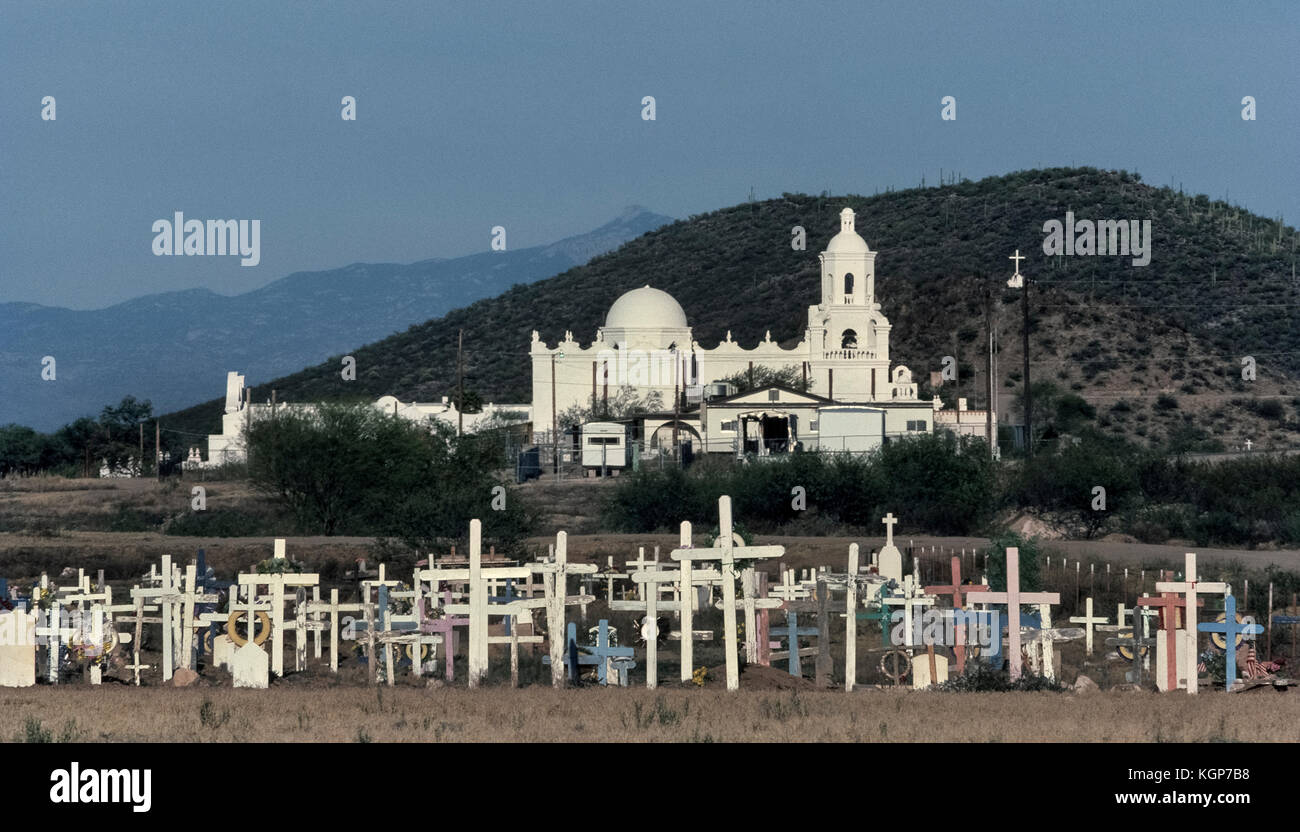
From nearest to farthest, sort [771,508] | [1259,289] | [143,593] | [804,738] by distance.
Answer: [804,738], [143,593], [771,508], [1259,289]

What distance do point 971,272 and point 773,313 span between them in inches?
572

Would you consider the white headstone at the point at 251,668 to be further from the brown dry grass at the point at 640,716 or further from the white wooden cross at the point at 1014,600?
the white wooden cross at the point at 1014,600

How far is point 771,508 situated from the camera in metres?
53.8

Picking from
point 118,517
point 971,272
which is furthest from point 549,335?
point 118,517

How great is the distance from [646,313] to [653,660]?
66.0m

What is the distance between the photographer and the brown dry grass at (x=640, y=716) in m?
16.8

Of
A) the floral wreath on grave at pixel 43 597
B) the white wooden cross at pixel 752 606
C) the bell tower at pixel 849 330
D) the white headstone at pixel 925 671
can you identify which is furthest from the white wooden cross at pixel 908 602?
the bell tower at pixel 849 330

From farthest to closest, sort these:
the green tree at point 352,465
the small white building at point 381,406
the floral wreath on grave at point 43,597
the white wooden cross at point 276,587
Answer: the small white building at point 381,406
the green tree at point 352,465
the floral wreath on grave at point 43,597
the white wooden cross at point 276,587

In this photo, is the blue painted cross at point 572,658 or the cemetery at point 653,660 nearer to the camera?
the cemetery at point 653,660

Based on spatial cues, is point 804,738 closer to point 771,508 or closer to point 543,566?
point 543,566

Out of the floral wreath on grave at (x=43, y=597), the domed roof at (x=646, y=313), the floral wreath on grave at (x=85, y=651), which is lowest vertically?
the floral wreath on grave at (x=85, y=651)

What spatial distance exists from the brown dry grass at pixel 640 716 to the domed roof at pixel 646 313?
220 ft

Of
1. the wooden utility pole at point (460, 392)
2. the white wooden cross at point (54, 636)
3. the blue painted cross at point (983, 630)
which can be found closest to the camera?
the blue painted cross at point (983, 630)

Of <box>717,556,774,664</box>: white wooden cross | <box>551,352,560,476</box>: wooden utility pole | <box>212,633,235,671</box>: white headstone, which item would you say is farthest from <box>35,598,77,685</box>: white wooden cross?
<box>551,352,560,476</box>: wooden utility pole
